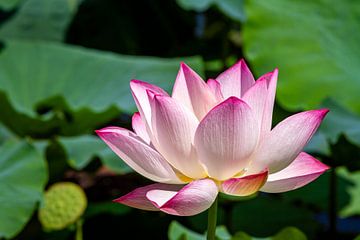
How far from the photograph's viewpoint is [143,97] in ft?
2.46

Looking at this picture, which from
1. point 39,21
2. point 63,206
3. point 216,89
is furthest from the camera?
point 39,21

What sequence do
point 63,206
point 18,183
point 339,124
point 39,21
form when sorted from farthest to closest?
1. point 39,21
2. point 339,124
3. point 18,183
4. point 63,206

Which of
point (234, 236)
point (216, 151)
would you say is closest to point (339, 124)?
point (234, 236)

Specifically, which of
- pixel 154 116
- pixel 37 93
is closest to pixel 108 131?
pixel 154 116

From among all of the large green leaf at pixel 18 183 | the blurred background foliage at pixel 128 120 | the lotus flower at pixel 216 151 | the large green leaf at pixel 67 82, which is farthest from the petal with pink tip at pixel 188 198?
the large green leaf at pixel 67 82

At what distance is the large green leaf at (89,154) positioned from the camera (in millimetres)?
1670

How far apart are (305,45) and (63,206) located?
2.59 feet

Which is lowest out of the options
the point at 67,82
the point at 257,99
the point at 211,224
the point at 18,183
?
the point at 67,82

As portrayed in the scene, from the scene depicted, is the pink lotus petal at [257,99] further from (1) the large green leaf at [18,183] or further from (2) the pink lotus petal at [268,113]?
(1) the large green leaf at [18,183]

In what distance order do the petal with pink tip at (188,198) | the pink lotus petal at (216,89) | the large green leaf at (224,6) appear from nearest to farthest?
the petal with pink tip at (188,198)
the pink lotus petal at (216,89)
the large green leaf at (224,6)

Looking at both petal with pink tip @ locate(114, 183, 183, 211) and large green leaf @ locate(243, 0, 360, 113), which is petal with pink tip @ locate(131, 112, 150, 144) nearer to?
petal with pink tip @ locate(114, 183, 183, 211)

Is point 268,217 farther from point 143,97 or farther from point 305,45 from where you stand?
point 143,97

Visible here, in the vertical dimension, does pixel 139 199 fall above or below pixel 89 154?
above

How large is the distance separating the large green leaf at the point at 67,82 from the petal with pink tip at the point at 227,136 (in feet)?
3.86
